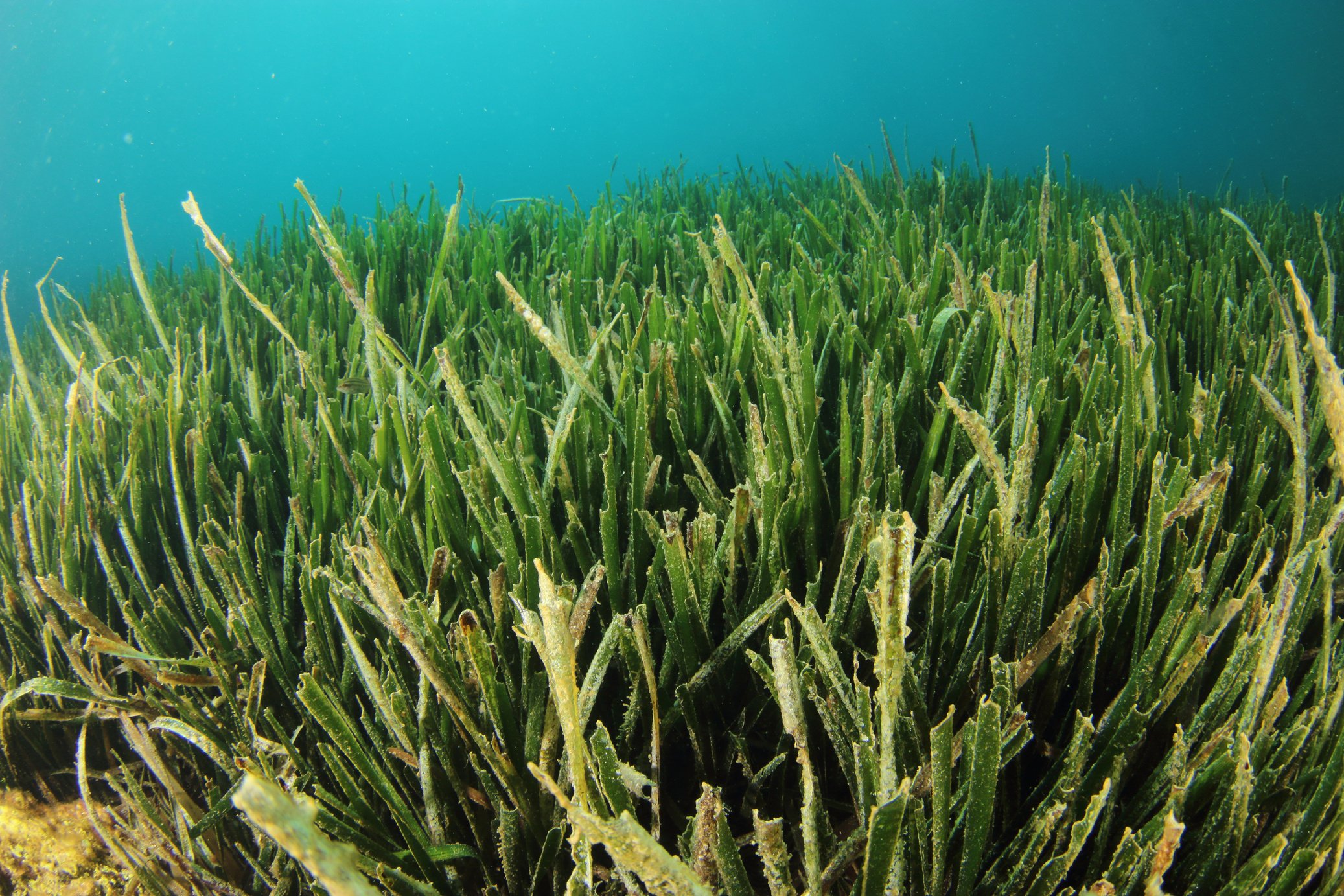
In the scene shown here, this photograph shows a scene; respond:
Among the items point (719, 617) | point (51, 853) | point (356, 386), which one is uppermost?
point (356, 386)

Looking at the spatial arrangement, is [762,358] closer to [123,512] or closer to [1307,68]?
[123,512]

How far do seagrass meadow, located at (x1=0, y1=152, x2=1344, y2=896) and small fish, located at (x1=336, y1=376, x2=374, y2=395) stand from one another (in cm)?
1

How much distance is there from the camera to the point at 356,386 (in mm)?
1134

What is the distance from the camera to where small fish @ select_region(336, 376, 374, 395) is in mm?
1080

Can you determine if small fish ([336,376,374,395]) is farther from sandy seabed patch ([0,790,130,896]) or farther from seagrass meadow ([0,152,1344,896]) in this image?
sandy seabed patch ([0,790,130,896])

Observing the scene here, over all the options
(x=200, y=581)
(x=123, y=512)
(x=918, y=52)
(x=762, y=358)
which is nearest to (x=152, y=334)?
(x=123, y=512)

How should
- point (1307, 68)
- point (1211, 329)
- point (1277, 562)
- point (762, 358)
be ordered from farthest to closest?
1. point (1307, 68)
2. point (1211, 329)
3. point (762, 358)
4. point (1277, 562)

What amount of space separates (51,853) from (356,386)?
66 centimetres

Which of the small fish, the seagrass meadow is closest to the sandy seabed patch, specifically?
the seagrass meadow

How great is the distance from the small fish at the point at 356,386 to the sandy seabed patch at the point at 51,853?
23.3 inches

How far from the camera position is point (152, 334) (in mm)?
2262

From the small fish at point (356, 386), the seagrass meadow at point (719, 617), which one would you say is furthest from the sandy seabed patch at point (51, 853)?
the small fish at point (356, 386)

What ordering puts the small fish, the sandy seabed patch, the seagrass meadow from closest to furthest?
the seagrass meadow → the sandy seabed patch → the small fish

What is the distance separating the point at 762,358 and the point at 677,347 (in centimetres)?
14
